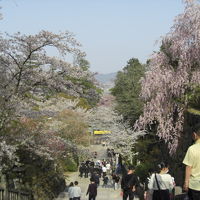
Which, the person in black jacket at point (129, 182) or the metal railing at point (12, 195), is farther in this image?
the metal railing at point (12, 195)

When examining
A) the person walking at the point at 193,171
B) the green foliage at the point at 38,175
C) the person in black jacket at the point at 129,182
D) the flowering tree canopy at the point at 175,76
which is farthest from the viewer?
the flowering tree canopy at the point at 175,76

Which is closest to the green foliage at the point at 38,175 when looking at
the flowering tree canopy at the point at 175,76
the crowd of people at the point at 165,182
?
the crowd of people at the point at 165,182

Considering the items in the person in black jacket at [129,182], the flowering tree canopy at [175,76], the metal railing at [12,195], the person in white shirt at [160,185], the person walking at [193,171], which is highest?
the flowering tree canopy at [175,76]

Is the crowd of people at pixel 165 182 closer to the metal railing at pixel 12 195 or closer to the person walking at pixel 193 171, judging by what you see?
the person walking at pixel 193 171

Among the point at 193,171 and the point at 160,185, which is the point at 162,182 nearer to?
the point at 160,185

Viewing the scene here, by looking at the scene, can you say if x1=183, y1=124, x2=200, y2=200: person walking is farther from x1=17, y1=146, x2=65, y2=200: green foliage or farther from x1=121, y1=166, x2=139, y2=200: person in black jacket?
x1=17, y1=146, x2=65, y2=200: green foliage

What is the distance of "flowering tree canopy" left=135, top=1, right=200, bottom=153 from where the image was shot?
65.2 feet

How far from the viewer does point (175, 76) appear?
66.8 feet

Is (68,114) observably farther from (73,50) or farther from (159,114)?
(73,50)

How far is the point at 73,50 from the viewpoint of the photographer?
525 inches

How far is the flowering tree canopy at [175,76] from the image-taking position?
19.9 meters

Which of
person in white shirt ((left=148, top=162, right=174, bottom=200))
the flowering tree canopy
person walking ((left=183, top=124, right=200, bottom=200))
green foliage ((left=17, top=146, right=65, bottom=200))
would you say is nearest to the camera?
person walking ((left=183, top=124, right=200, bottom=200))

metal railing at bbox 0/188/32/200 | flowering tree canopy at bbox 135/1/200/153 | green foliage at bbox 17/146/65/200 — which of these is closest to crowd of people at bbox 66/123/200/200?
metal railing at bbox 0/188/32/200

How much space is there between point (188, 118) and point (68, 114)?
19661mm
